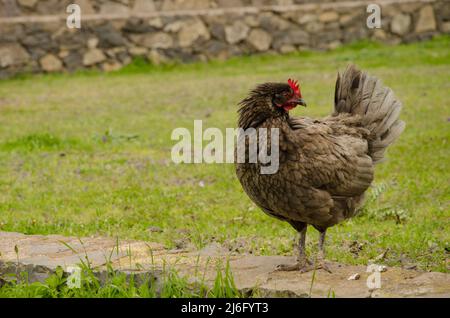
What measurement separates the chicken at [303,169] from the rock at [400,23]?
44.5 ft

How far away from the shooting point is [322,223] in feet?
16.8

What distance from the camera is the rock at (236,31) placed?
59.6ft

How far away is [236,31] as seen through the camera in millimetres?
18219

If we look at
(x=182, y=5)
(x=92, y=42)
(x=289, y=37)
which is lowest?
(x=92, y=42)

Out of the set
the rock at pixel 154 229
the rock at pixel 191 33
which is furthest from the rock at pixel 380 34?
the rock at pixel 154 229

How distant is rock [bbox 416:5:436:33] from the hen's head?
47.4ft

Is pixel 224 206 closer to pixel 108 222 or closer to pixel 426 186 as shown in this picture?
pixel 108 222

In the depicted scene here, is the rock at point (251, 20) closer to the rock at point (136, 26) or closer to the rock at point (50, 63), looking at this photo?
the rock at point (136, 26)

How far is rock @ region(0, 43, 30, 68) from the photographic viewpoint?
17087 mm

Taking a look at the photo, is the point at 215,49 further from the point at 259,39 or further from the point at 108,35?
the point at 108,35

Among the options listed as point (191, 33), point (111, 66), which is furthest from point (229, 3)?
point (111, 66)

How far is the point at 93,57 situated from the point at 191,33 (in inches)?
93.4
